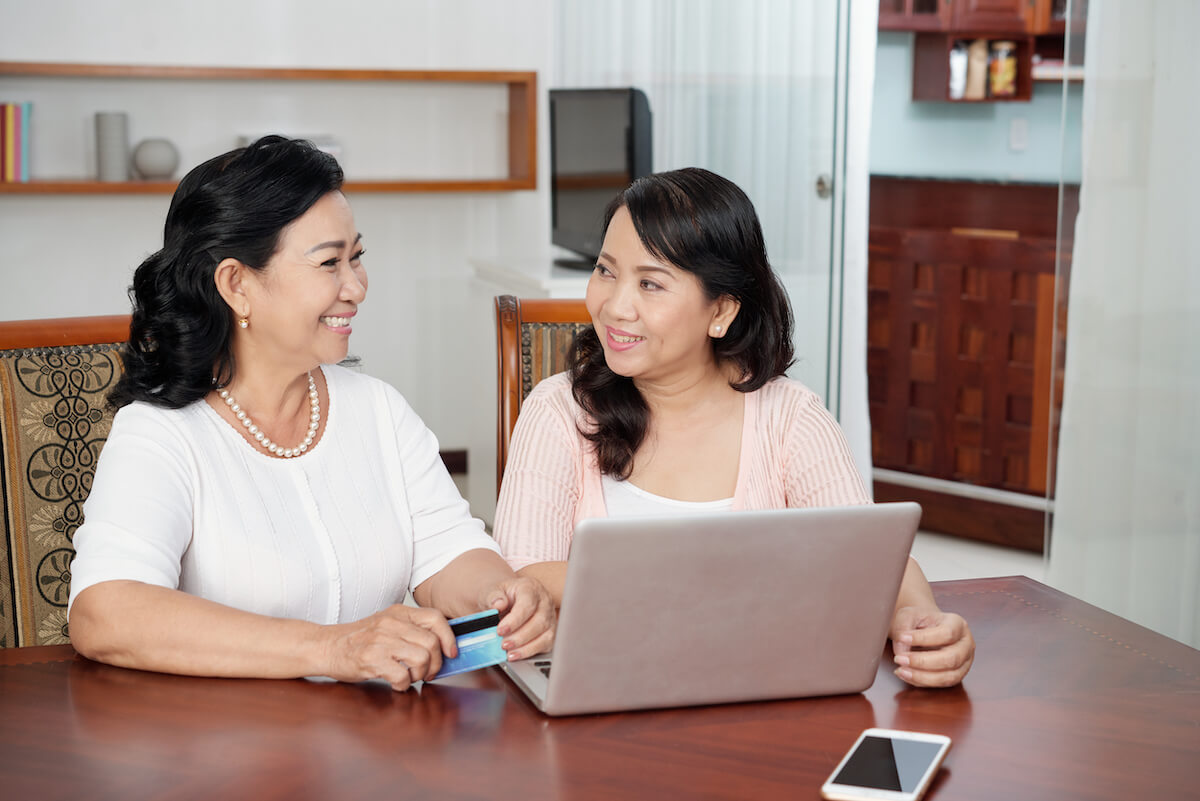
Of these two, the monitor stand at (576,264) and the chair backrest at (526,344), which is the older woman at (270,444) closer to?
the chair backrest at (526,344)

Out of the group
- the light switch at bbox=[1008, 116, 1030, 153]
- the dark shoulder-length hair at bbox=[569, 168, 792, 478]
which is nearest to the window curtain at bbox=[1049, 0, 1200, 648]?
the dark shoulder-length hair at bbox=[569, 168, 792, 478]

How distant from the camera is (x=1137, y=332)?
9.07ft

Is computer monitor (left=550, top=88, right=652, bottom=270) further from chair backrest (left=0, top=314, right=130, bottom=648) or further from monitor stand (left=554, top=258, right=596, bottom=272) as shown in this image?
chair backrest (left=0, top=314, right=130, bottom=648)

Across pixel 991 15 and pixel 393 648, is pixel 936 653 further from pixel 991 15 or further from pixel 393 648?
pixel 991 15

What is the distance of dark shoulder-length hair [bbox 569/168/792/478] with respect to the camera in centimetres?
166

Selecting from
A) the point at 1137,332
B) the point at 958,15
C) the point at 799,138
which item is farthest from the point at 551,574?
the point at 958,15

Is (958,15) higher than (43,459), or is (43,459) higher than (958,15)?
(958,15)

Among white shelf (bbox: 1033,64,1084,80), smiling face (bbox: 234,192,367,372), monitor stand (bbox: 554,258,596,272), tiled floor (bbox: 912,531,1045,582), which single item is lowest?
tiled floor (bbox: 912,531,1045,582)

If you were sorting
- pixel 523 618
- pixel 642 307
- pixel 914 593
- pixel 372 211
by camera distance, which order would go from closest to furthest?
pixel 523 618
pixel 914 593
pixel 642 307
pixel 372 211

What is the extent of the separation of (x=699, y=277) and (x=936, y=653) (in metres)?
0.64

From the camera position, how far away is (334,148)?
14.6 feet

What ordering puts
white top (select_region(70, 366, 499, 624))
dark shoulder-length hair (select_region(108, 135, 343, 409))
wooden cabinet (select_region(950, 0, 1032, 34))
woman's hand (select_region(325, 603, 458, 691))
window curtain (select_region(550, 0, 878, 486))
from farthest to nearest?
1. wooden cabinet (select_region(950, 0, 1032, 34))
2. window curtain (select_region(550, 0, 878, 486))
3. dark shoulder-length hair (select_region(108, 135, 343, 409))
4. white top (select_region(70, 366, 499, 624))
5. woman's hand (select_region(325, 603, 458, 691))

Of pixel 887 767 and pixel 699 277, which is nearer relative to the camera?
pixel 887 767

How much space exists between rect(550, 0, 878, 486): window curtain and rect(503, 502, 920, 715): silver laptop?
2.12m
